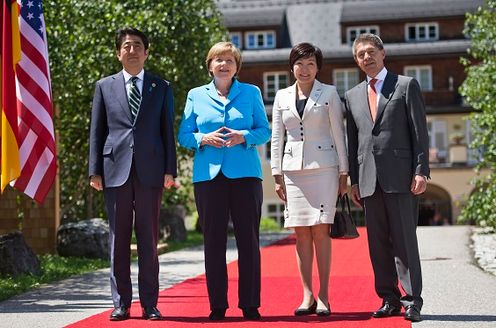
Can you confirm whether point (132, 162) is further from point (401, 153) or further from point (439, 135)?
point (439, 135)

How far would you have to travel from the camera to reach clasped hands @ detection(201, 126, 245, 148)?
7090 mm

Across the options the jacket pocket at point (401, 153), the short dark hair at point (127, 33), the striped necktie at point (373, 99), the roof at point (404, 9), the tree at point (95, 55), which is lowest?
the jacket pocket at point (401, 153)

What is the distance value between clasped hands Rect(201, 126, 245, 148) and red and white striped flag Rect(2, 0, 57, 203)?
2.68 metres

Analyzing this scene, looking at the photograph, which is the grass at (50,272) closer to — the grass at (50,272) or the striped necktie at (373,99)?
the grass at (50,272)

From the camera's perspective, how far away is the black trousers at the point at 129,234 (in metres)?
7.23

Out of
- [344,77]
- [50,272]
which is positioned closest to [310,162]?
[50,272]

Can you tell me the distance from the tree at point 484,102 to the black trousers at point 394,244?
12041 millimetres

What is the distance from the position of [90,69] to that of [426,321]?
44.6ft

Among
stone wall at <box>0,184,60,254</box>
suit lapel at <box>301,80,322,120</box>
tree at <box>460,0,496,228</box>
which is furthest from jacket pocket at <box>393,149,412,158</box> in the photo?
tree at <box>460,0,496,228</box>

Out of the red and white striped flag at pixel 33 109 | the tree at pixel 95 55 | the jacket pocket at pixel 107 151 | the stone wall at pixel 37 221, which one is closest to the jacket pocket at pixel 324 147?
the jacket pocket at pixel 107 151

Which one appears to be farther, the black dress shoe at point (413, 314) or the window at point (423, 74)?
the window at point (423, 74)

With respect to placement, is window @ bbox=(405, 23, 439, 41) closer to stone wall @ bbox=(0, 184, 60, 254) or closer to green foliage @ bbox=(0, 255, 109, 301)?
stone wall @ bbox=(0, 184, 60, 254)

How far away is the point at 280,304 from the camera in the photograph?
323 inches

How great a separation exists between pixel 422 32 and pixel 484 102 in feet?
87.5
